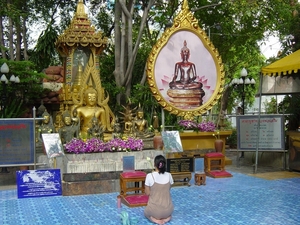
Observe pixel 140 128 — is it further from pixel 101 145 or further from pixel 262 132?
pixel 262 132

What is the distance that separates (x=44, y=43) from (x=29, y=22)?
1948 millimetres

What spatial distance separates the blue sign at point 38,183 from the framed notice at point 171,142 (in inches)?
111

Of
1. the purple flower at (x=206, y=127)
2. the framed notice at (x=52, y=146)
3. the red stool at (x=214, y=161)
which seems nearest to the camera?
the framed notice at (x=52, y=146)

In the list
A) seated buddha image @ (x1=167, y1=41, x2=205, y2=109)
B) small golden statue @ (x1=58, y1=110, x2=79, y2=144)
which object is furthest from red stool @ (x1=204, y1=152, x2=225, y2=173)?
small golden statue @ (x1=58, y1=110, x2=79, y2=144)

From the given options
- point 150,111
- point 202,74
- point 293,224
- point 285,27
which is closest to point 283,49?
point 285,27

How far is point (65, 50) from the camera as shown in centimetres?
1245

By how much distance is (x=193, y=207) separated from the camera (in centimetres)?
761

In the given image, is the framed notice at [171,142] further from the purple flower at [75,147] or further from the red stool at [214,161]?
the purple flower at [75,147]

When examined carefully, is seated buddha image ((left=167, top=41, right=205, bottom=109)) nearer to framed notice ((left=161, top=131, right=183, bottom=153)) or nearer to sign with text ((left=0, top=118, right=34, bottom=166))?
framed notice ((left=161, top=131, right=183, bottom=153))

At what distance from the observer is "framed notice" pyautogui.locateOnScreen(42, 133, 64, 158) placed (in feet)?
28.8

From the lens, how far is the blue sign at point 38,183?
8375mm

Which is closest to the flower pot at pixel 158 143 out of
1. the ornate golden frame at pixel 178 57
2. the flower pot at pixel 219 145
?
the flower pot at pixel 219 145

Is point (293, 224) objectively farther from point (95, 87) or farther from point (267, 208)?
point (95, 87)

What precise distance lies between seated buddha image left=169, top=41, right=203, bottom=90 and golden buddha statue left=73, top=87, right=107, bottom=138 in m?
2.92
